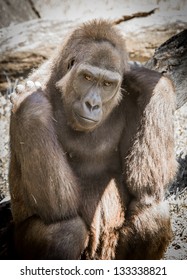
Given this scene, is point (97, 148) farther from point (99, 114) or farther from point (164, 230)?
point (164, 230)

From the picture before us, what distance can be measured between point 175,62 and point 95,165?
1.80ft

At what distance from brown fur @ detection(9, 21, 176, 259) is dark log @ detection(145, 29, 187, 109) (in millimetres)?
168

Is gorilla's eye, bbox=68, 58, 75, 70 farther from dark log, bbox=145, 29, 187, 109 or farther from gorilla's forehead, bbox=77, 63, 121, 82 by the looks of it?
dark log, bbox=145, 29, 187, 109

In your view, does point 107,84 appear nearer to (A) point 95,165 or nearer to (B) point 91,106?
(B) point 91,106

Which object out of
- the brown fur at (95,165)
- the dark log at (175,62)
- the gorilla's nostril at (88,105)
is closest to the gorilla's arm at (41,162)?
the brown fur at (95,165)

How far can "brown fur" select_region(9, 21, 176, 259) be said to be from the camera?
1914 millimetres

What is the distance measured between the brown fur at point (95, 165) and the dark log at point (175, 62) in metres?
0.17

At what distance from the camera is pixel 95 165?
6.69 ft

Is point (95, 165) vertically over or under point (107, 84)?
under

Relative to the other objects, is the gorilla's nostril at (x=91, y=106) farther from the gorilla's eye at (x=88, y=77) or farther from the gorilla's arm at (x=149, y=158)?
the gorilla's arm at (x=149, y=158)

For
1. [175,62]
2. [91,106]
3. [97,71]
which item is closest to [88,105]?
[91,106]

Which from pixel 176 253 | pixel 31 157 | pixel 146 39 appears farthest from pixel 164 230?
pixel 146 39

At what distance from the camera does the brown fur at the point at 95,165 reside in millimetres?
1914

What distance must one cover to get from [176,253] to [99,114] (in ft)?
2.19
